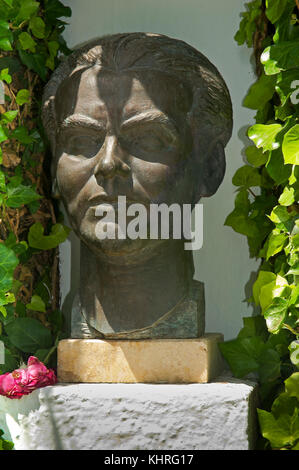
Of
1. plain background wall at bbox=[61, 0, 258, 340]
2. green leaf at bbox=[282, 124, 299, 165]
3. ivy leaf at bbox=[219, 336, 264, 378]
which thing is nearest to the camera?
green leaf at bbox=[282, 124, 299, 165]

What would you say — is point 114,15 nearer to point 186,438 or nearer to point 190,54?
point 190,54

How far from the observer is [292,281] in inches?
65.3

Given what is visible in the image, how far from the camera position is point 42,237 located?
6.40ft

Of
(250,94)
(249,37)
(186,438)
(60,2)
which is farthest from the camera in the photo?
(60,2)

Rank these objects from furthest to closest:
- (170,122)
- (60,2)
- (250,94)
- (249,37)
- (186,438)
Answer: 1. (60,2)
2. (249,37)
3. (250,94)
4. (170,122)
5. (186,438)

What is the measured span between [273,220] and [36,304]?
28.3 inches

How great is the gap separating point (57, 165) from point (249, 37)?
71cm

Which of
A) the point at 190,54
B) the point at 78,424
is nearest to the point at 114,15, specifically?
the point at 190,54

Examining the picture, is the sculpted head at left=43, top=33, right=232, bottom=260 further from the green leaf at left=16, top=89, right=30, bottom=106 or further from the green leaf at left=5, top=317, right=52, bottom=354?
the green leaf at left=5, top=317, right=52, bottom=354

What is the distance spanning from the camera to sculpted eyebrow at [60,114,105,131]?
165 centimetres

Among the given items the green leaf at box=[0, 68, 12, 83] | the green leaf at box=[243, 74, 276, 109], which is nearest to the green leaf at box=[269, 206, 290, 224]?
the green leaf at box=[243, 74, 276, 109]

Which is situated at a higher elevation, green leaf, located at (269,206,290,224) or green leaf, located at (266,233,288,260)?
green leaf, located at (269,206,290,224)

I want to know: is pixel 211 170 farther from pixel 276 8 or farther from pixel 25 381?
pixel 25 381
